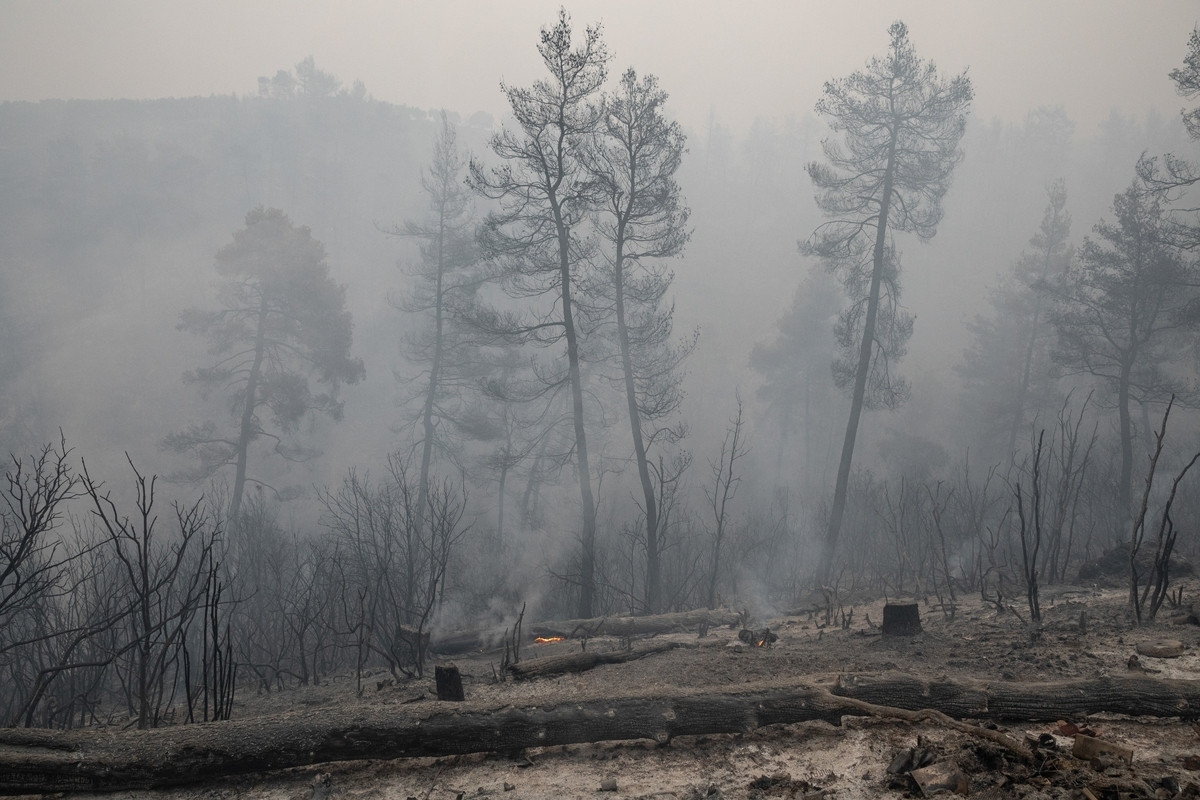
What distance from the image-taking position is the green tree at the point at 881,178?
13.8 meters

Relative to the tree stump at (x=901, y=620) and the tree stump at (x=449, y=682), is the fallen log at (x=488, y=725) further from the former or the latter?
the tree stump at (x=901, y=620)

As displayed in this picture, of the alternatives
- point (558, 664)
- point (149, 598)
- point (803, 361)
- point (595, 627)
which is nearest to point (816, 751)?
point (558, 664)

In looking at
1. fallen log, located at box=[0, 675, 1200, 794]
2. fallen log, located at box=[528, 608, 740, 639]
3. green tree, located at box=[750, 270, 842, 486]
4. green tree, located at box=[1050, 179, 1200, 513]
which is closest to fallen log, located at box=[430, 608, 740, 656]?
fallen log, located at box=[528, 608, 740, 639]

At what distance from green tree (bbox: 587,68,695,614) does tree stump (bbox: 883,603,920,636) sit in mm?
5590

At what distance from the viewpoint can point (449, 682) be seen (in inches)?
212

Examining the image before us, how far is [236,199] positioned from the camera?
190ft

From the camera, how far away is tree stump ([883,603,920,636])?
22.1ft

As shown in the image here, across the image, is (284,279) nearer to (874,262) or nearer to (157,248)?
(874,262)

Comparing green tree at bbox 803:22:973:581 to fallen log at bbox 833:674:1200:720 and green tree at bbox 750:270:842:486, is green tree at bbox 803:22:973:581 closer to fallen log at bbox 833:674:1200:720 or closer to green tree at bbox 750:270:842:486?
fallen log at bbox 833:674:1200:720

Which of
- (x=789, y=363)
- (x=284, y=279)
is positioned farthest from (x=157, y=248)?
(x=789, y=363)

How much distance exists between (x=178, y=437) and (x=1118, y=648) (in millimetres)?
22869

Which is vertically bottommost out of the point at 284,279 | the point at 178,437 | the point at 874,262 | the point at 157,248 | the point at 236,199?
the point at 178,437

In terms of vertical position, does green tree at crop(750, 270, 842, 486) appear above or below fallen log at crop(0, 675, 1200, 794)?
above

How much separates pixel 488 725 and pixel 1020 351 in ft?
116
